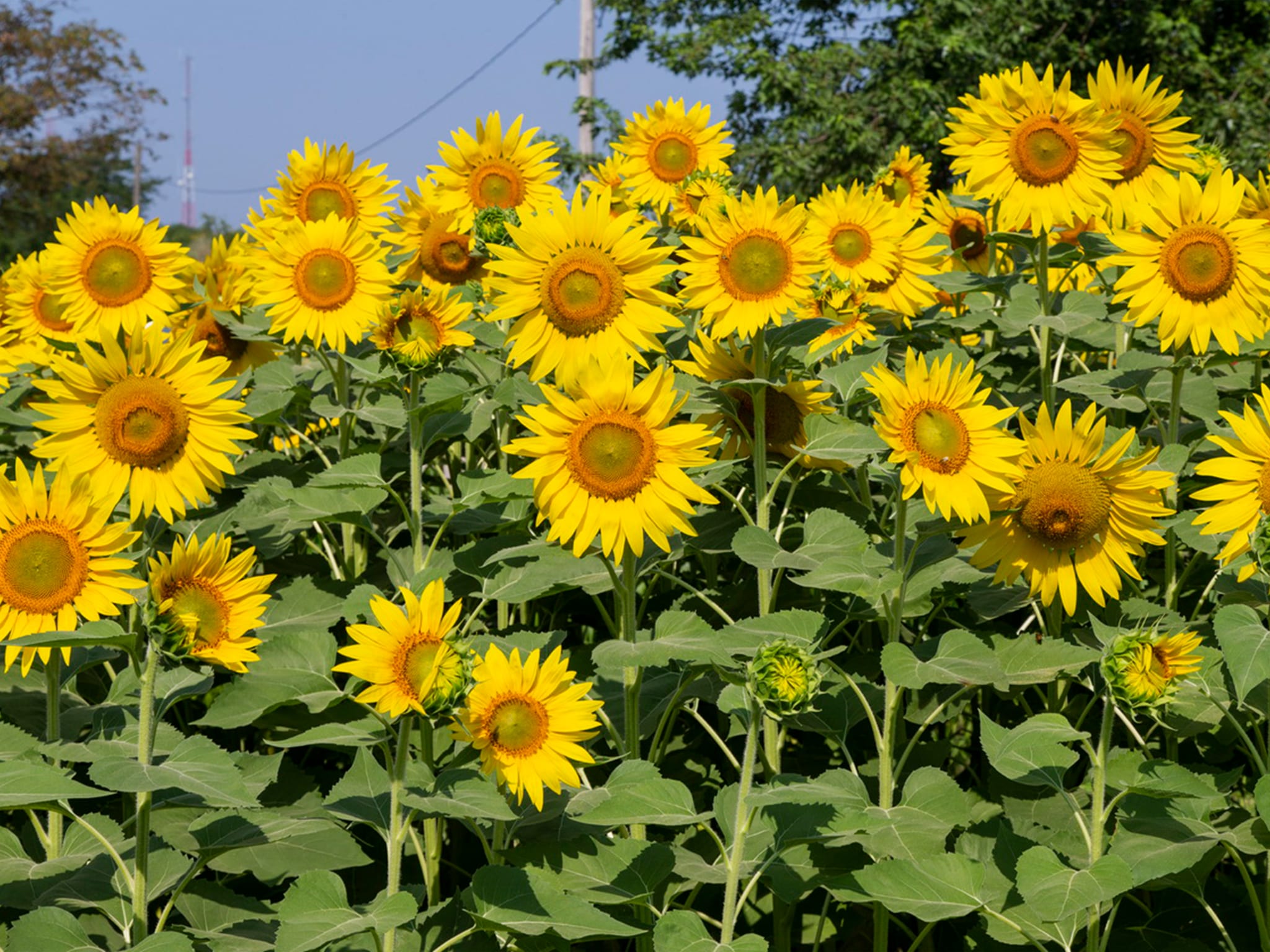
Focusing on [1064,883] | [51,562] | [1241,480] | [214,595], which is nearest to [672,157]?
[1241,480]

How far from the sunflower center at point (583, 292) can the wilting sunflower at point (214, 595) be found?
31.8 inches

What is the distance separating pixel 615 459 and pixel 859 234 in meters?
1.88

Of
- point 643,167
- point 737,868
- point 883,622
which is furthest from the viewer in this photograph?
point 643,167

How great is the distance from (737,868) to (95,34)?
3461cm

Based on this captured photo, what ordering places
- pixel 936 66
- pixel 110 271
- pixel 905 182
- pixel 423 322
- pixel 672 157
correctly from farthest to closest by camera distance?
pixel 936 66 → pixel 905 182 → pixel 672 157 → pixel 110 271 → pixel 423 322

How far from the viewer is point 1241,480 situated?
262cm

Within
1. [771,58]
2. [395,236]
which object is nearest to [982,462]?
[395,236]

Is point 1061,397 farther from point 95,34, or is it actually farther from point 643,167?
point 95,34

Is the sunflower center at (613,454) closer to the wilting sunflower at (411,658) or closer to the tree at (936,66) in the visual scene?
the wilting sunflower at (411,658)

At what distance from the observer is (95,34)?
1268 inches

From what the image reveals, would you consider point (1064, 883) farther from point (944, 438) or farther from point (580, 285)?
point (580, 285)

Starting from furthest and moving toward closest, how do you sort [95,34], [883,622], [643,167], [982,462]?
1. [95,34]
2. [643,167]
3. [883,622]
4. [982,462]

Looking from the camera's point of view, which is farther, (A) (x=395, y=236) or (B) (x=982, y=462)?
(A) (x=395, y=236)

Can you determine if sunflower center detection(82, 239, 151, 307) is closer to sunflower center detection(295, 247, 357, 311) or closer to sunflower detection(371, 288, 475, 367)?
sunflower center detection(295, 247, 357, 311)
